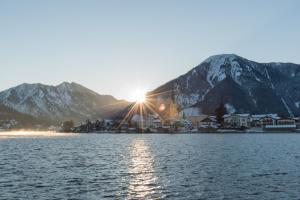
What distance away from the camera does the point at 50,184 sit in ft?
191

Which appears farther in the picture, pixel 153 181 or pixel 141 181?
pixel 141 181

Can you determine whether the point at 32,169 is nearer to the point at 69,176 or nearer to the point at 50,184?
the point at 69,176

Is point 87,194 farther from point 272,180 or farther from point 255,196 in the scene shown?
point 272,180

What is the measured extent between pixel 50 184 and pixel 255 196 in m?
30.0

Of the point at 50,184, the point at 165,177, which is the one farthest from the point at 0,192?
the point at 165,177

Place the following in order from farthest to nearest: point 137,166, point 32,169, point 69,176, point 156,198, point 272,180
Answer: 1. point 137,166
2. point 32,169
3. point 69,176
4. point 272,180
5. point 156,198

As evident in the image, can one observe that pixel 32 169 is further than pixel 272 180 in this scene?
Yes

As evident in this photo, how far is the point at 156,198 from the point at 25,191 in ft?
60.2

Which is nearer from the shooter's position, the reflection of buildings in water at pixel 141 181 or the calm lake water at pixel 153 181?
the calm lake water at pixel 153 181

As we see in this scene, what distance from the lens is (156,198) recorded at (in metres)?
48.8

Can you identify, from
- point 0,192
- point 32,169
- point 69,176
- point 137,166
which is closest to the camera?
point 0,192

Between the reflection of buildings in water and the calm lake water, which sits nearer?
the calm lake water

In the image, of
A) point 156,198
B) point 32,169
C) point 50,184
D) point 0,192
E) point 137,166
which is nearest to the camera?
point 156,198

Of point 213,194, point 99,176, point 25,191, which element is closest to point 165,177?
point 99,176
